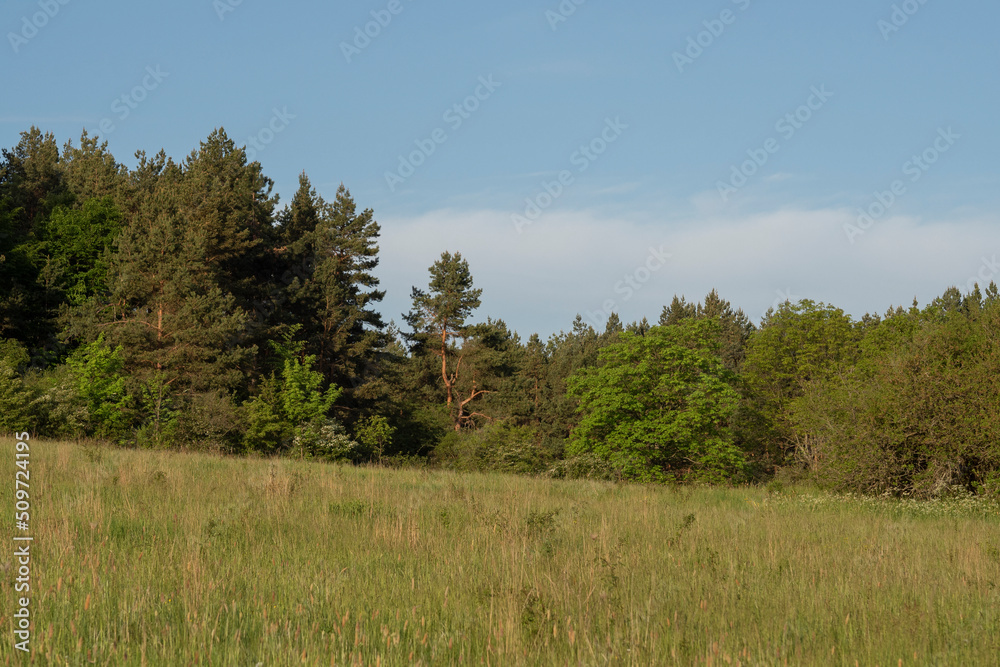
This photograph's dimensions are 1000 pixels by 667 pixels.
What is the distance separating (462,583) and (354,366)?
41602 mm

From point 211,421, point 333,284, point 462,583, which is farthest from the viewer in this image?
point 333,284

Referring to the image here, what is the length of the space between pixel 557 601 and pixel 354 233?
48.3 m

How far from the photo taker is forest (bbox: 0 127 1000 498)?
1938 cm

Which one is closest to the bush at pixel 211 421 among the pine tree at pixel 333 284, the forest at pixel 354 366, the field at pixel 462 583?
the forest at pixel 354 366

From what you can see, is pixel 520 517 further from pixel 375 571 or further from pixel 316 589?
pixel 316 589

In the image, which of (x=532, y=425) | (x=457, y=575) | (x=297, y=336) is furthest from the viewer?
(x=532, y=425)

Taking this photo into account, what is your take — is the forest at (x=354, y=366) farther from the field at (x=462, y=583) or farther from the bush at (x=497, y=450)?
the field at (x=462, y=583)

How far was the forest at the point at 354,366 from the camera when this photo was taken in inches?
763

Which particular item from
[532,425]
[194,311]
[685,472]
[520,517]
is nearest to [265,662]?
[520,517]

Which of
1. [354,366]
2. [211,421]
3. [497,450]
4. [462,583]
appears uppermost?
[354,366]

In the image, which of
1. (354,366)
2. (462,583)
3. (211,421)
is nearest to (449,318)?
(354,366)

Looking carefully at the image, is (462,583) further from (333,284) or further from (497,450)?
(333,284)

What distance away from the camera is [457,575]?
597 cm

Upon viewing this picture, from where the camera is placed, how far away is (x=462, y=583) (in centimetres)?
569
